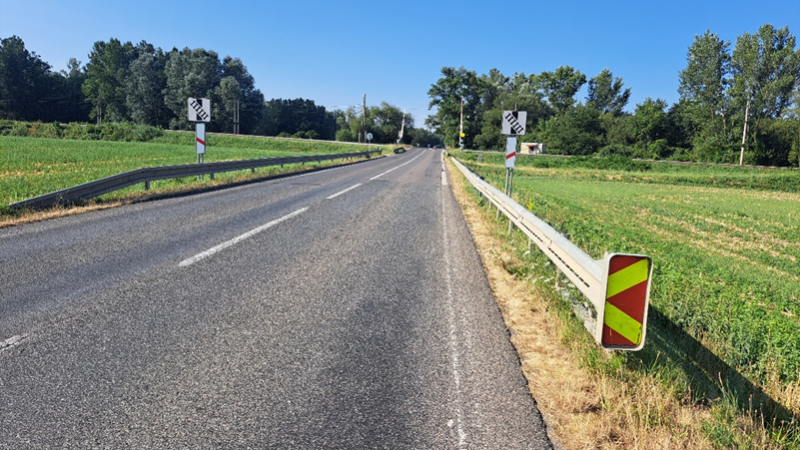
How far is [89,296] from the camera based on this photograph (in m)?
4.71

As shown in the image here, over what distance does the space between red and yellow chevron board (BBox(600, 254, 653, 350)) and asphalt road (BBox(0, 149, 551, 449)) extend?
743 millimetres

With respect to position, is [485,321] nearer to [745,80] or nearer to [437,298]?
[437,298]

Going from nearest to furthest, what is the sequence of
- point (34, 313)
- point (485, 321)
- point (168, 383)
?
point (168, 383) → point (34, 313) → point (485, 321)

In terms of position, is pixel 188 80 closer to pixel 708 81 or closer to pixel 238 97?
pixel 238 97

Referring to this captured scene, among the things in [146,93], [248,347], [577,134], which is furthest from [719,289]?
[146,93]

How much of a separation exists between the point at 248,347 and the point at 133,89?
102740mm

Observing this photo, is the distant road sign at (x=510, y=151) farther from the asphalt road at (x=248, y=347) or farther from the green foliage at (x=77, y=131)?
the green foliage at (x=77, y=131)

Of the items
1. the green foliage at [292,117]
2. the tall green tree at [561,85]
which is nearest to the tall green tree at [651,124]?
the tall green tree at [561,85]

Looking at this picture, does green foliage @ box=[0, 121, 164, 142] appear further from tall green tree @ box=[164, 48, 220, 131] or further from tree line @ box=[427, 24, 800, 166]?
tree line @ box=[427, 24, 800, 166]

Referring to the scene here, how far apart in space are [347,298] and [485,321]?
1.52 metres

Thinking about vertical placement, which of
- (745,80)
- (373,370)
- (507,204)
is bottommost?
(373,370)

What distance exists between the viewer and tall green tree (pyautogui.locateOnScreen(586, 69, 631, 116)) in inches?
4006

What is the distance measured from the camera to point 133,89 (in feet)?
293

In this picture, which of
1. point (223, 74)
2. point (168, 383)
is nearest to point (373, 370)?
point (168, 383)
